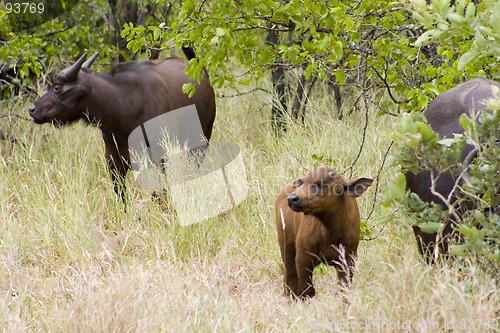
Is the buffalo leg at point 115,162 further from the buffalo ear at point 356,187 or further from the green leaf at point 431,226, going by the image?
the green leaf at point 431,226

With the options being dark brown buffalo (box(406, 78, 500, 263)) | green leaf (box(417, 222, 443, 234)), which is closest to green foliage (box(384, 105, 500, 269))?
green leaf (box(417, 222, 443, 234))

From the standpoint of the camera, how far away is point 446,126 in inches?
215

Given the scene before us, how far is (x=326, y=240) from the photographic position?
218 inches

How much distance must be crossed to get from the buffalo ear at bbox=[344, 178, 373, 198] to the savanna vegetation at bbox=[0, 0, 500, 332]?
314 mm

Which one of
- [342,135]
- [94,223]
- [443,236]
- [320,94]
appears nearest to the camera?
[443,236]

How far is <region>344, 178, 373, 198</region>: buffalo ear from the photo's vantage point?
5379 mm

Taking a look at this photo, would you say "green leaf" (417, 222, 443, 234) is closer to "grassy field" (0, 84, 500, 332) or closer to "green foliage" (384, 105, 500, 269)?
"green foliage" (384, 105, 500, 269)

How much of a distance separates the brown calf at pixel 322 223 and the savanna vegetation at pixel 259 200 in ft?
0.61

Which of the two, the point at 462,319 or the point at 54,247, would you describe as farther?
the point at 54,247

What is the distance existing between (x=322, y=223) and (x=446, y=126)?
3.10ft

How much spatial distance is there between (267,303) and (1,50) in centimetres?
507

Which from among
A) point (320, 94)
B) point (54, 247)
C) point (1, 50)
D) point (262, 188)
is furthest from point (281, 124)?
point (54, 247)

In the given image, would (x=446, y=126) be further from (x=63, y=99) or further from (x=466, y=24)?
(x=63, y=99)

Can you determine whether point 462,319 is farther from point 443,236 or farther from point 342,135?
point 342,135
